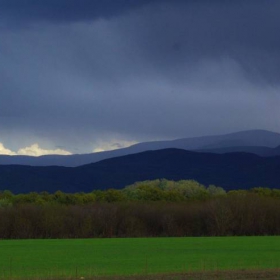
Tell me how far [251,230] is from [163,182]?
233ft

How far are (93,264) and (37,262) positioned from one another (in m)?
6.39

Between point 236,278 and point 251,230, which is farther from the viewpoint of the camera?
point 251,230

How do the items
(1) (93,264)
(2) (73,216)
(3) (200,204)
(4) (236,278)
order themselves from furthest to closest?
1. (3) (200,204)
2. (2) (73,216)
3. (1) (93,264)
4. (4) (236,278)

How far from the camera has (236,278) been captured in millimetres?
38438

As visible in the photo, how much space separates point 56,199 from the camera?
15050 cm

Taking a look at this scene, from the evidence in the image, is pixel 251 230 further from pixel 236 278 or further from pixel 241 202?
pixel 236 278

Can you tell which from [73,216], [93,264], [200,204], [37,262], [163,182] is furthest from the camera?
[163,182]

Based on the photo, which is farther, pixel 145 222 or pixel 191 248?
pixel 145 222

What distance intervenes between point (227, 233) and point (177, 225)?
9.22m

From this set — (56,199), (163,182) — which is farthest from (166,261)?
(163,182)

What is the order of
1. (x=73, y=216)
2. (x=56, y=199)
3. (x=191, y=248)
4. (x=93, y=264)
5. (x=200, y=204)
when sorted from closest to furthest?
1. (x=93, y=264)
2. (x=191, y=248)
3. (x=73, y=216)
4. (x=200, y=204)
5. (x=56, y=199)

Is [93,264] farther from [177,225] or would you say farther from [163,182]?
[163,182]

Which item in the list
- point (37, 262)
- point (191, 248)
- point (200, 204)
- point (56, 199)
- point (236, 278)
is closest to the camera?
point (236, 278)

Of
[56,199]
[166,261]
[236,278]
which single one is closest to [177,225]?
[56,199]
